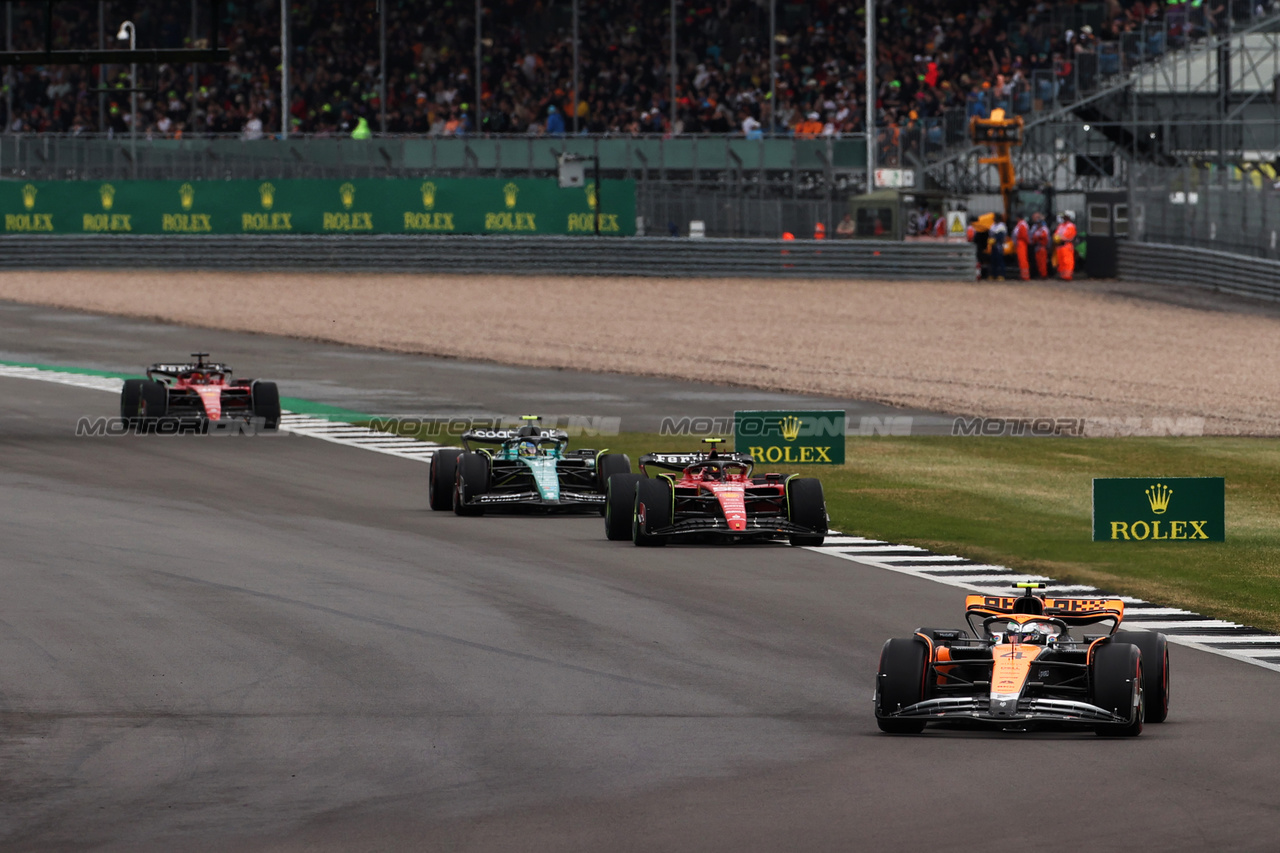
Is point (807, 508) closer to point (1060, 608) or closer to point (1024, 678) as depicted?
point (1060, 608)

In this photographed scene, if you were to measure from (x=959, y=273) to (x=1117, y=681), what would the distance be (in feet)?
126

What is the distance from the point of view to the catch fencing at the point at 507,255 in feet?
156

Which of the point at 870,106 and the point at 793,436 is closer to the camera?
the point at 793,436

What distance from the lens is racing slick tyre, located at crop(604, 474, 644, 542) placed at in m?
16.4

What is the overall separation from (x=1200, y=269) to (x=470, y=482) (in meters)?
30.7

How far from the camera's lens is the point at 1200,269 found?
148 feet

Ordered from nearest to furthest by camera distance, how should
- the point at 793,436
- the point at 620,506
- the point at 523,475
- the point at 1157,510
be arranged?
the point at 1157,510 < the point at 620,506 < the point at 523,475 < the point at 793,436

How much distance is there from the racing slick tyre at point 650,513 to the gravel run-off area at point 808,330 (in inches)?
459

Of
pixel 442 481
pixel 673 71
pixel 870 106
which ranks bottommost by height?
pixel 442 481

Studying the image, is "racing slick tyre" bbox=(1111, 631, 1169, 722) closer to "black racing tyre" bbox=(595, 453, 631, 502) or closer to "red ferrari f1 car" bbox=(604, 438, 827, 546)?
"red ferrari f1 car" bbox=(604, 438, 827, 546)

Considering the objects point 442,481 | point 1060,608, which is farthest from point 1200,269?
point 1060,608

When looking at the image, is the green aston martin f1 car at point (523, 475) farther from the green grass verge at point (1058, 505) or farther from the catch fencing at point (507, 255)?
the catch fencing at point (507, 255)

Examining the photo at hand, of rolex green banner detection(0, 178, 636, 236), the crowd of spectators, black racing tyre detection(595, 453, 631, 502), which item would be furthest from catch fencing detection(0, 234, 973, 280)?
black racing tyre detection(595, 453, 631, 502)

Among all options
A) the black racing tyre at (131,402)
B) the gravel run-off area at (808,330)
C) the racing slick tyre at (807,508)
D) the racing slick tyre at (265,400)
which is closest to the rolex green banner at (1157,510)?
the racing slick tyre at (807,508)
